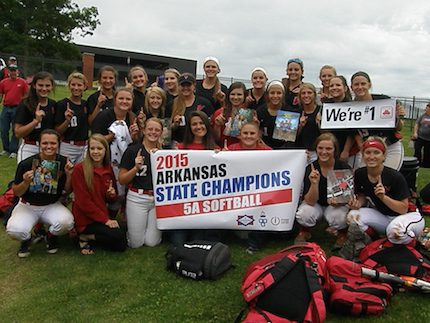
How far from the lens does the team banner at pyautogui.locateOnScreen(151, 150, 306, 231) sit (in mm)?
5457

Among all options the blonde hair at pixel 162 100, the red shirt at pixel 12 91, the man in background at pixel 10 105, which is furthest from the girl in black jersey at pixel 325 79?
the red shirt at pixel 12 91

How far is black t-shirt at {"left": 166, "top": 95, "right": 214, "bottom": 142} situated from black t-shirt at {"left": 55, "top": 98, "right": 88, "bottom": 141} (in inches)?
51.6

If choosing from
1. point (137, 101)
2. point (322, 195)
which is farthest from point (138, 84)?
point (322, 195)

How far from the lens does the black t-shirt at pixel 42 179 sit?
4977 mm

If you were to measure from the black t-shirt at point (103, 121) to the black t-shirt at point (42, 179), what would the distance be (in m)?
0.94

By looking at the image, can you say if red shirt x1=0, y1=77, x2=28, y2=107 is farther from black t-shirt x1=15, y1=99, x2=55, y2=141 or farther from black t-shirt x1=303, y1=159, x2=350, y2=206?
black t-shirt x1=303, y1=159, x2=350, y2=206

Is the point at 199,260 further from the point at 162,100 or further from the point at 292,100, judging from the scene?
the point at 292,100

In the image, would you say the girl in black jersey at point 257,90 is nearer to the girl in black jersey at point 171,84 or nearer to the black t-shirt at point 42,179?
the girl in black jersey at point 171,84

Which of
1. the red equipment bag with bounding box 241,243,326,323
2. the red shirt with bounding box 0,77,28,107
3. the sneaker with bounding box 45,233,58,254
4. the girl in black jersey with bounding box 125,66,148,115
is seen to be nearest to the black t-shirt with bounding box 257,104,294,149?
the girl in black jersey with bounding box 125,66,148,115

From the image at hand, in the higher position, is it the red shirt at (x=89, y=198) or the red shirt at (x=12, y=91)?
the red shirt at (x=12, y=91)

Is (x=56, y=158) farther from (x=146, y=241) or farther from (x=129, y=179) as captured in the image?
(x=146, y=241)

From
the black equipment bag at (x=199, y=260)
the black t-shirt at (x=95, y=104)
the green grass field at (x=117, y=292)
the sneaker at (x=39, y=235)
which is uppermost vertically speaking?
the black t-shirt at (x=95, y=104)

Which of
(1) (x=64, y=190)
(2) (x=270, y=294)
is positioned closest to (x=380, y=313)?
(2) (x=270, y=294)

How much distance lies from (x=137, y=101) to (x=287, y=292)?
412cm
